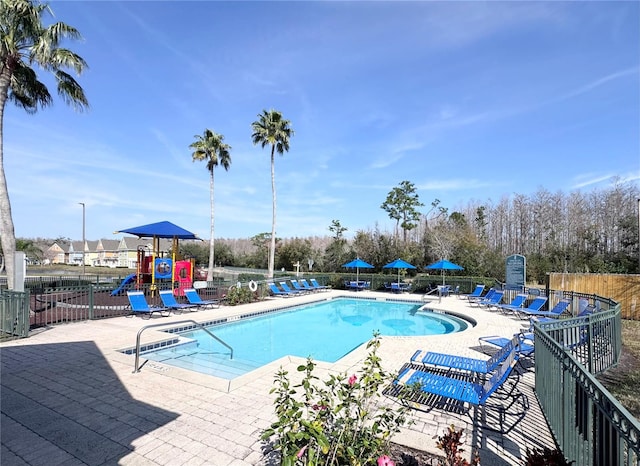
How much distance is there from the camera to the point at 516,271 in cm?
1462

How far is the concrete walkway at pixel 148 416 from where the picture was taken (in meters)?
3.04

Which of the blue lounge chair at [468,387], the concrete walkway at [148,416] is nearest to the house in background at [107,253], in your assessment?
the concrete walkway at [148,416]

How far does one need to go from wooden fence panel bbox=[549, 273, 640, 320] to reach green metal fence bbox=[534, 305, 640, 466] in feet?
30.3

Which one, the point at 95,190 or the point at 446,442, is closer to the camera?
the point at 446,442

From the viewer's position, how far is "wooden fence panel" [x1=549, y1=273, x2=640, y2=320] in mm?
11758

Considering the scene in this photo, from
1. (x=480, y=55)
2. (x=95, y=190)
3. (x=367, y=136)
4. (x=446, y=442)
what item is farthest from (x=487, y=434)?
(x=95, y=190)

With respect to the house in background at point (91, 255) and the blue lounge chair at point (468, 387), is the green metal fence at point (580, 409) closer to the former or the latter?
the blue lounge chair at point (468, 387)

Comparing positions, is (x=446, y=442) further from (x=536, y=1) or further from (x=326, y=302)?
(x=326, y=302)

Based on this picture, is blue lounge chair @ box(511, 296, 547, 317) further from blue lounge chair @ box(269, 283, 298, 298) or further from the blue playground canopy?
the blue playground canopy

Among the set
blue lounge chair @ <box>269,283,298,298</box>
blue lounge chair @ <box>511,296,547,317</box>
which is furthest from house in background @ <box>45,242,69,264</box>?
blue lounge chair @ <box>511,296,547,317</box>

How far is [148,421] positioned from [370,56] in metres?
12.5

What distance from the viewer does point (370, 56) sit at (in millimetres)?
11891

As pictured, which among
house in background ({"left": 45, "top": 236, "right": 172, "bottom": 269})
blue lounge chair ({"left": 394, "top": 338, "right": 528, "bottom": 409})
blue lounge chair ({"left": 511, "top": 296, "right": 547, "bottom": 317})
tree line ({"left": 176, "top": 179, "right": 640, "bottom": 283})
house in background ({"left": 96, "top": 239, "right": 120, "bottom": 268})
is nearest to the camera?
blue lounge chair ({"left": 394, "top": 338, "right": 528, "bottom": 409})

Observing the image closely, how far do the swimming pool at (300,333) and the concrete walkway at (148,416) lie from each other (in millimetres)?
1188
